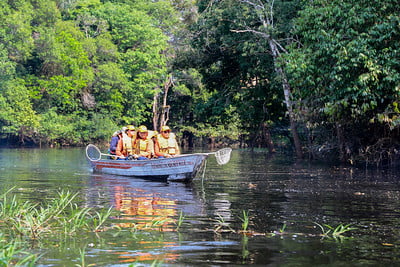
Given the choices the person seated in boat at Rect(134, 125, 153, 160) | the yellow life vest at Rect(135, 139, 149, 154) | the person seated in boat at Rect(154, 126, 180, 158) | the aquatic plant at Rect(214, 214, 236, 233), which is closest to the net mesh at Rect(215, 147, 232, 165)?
the person seated in boat at Rect(154, 126, 180, 158)

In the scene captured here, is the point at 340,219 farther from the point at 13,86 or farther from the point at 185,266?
the point at 13,86

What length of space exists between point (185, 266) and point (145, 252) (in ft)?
2.75

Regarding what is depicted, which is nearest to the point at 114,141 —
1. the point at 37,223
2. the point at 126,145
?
the point at 126,145

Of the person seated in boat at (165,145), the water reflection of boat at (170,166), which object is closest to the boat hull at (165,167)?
the water reflection of boat at (170,166)


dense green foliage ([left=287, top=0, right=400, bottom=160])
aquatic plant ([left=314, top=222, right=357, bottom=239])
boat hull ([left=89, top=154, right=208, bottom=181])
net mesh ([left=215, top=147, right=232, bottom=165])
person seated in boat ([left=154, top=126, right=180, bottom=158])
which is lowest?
aquatic plant ([left=314, top=222, right=357, bottom=239])

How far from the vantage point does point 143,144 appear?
20.8 m

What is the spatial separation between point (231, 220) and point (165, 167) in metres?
8.29

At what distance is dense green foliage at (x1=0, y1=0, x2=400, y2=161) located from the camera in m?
19.7

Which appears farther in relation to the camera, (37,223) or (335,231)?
(335,231)

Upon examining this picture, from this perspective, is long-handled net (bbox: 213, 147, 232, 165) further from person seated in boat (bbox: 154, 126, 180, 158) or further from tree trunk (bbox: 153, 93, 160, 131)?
tree trunk (bbox: 153, 93, 160, 131)

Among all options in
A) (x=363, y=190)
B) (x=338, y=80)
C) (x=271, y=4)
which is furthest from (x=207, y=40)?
(x=363, y=190)

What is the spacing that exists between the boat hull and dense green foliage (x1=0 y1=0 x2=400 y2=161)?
5.30 metres

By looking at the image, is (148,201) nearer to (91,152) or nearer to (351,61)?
(351,61)

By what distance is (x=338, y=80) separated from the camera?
19297 millimetres
